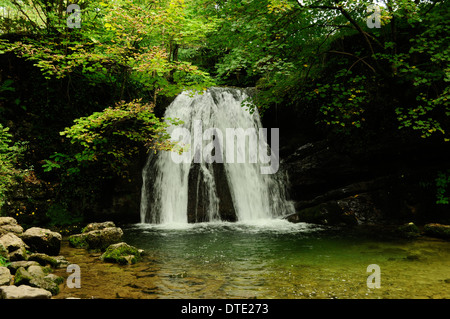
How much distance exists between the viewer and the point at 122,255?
6039 mm

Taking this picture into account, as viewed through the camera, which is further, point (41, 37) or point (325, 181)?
point (325, 181)

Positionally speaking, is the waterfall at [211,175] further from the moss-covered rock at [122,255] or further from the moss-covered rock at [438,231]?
the moss-covered rock at [122,255]

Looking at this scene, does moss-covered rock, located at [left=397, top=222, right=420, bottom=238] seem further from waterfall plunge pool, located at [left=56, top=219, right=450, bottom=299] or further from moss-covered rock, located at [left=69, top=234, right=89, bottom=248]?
moss-covered rock, located at [left=69, top=234, right=89, bottom=248]

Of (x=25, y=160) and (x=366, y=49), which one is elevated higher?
(x=366, y=49)

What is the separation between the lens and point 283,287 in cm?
459

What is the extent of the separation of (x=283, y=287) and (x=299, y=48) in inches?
289

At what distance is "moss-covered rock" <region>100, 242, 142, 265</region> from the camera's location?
588 centimetres

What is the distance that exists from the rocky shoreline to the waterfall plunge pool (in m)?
0.26

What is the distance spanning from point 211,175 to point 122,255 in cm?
625

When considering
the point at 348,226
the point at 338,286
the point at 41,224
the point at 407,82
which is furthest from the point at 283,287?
the point at 41,224

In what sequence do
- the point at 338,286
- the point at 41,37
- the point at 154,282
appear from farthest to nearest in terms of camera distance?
1. the point at 41,37
2. the point at 154,282
3. the point at 338,286

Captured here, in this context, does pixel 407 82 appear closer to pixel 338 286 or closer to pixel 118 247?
pixel 338 286

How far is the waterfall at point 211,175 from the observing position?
11.5 meters

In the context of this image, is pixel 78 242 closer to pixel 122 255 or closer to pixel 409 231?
pixel 122 255
